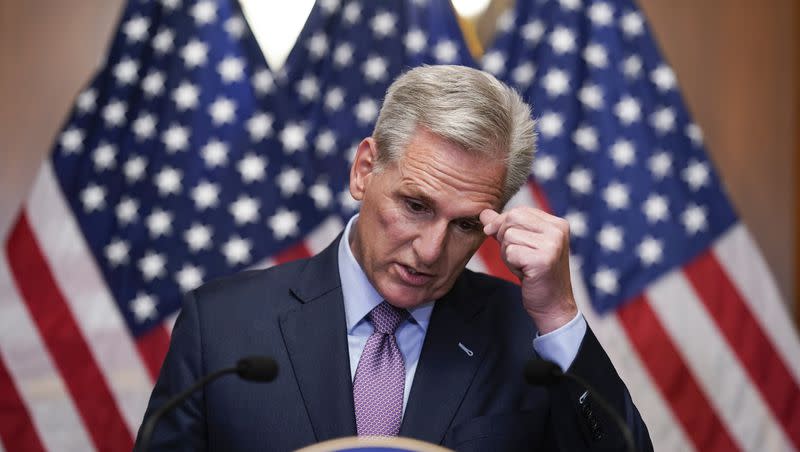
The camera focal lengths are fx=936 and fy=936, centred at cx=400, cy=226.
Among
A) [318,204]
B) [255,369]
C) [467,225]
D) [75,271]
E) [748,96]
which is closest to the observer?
[255,369]

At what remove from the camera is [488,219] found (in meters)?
1.86

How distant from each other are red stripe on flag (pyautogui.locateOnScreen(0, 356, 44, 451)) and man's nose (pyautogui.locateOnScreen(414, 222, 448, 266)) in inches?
81.9

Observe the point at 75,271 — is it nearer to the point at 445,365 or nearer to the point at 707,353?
the point at 445,365

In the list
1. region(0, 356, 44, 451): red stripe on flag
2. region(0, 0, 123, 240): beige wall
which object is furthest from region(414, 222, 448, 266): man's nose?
region(0, 0, 123, 240): beige wall

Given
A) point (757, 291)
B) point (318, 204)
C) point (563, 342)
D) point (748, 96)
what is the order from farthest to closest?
point (748, 96) < point (757, 291) < point (318, 204) < point (563, 342)

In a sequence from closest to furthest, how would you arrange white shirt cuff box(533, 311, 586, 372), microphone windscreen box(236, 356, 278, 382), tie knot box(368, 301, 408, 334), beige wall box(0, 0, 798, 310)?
1. microphone windscreen box(236, 356, 278, 382)
2. white shirt cuff box(533, 311, 586, 372)
3. tie knot box(368, 301, 408, 334)
4. beige wall box(0, 0, 798, 310)

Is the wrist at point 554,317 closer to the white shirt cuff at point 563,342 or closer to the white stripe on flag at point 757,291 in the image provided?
the white shirt cuff at point 563,342

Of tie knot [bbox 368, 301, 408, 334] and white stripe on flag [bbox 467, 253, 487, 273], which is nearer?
tie knot [bbox 368, 301, 408, 334]

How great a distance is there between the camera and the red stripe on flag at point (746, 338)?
11.6ft

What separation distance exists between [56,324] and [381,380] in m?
1.82

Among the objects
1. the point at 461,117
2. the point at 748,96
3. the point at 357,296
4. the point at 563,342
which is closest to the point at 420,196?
the point at 461,117

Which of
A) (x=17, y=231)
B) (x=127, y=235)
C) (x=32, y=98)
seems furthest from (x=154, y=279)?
(x=32, y=98)

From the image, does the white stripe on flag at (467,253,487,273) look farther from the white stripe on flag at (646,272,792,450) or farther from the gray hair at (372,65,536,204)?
the gray hair at (372,65,536,204)

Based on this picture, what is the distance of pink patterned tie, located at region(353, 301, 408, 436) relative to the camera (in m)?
1.89
